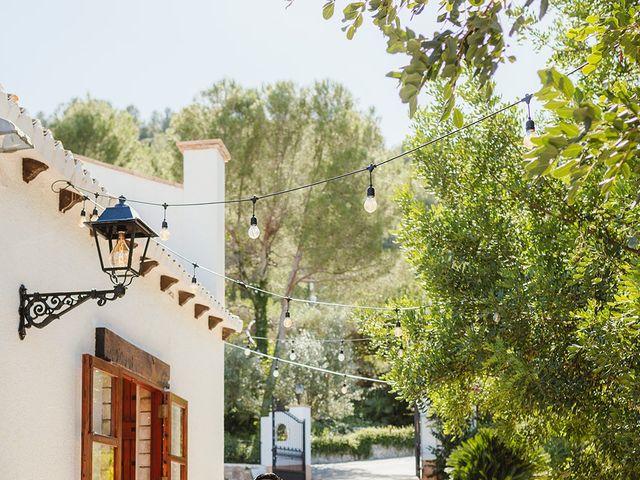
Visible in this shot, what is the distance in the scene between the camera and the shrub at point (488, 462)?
13773 millimetres

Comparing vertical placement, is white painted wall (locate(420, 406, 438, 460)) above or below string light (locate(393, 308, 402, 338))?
below

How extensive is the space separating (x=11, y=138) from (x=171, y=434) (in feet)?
15.5

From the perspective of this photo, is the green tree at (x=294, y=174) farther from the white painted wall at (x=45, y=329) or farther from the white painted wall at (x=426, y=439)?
the white painted wall at (x=45, y=329)

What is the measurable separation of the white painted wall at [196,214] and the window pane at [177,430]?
2.76 m

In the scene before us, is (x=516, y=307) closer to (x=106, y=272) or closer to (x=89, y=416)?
(x=89, y=416)

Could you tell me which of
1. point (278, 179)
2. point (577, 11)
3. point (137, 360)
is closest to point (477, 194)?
point (577, 11)

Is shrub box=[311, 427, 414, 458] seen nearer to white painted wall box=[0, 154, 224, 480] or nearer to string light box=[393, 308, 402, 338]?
string light box=[393, 308, 402, 338]

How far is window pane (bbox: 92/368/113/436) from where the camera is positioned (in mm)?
6555

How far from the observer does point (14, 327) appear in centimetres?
529

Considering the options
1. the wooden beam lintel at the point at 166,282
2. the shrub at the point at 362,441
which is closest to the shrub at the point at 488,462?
the wooden beam lintel at the point at 166,282

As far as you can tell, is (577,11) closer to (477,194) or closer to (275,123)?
(477,194)

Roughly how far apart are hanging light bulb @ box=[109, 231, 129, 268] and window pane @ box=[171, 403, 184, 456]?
11.7 feet

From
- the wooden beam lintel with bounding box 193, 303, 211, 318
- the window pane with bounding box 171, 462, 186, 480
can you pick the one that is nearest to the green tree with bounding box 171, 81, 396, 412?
the wooden beam lintel with bounding box 193, 303, 211, 318

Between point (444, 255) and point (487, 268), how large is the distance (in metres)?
0.48
